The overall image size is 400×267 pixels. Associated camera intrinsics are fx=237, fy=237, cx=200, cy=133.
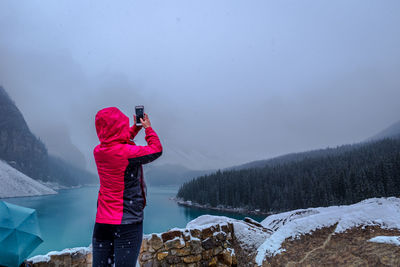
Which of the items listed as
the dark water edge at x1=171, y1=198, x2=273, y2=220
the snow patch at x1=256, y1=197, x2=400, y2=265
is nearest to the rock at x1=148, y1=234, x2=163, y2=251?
the snow patch at x1=256, y1=197, x2=400, y2=265

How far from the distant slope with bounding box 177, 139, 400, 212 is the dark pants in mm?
71953

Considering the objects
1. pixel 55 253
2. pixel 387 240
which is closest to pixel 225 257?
pixel 55 253

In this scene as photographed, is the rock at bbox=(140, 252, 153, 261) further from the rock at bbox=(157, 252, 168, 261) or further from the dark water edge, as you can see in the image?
the dark water edge

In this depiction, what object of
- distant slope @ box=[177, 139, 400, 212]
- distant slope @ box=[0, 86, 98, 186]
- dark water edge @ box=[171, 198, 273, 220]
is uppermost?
distant slope @ box=[0, 86, 98, 186]

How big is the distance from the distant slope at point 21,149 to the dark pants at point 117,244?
201 m

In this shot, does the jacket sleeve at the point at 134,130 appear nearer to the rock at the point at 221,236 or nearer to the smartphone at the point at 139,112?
the smartphone at the point at 139,112

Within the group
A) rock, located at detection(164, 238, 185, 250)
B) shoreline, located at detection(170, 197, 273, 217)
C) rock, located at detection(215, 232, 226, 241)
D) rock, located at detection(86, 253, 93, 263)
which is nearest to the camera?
rock, located at detection(86, 253, 93, 263)

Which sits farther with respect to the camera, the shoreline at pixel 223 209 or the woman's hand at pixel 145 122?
the shoreline at pixel 223 209

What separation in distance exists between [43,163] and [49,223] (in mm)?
150384

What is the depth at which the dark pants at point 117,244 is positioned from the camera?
1.81m

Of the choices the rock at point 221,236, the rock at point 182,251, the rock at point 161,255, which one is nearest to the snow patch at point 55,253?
the rock at point 161,255

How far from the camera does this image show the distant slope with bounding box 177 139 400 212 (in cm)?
6286

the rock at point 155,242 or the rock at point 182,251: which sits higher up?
the rock at point 155,242

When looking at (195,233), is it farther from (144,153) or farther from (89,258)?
(144,153)
